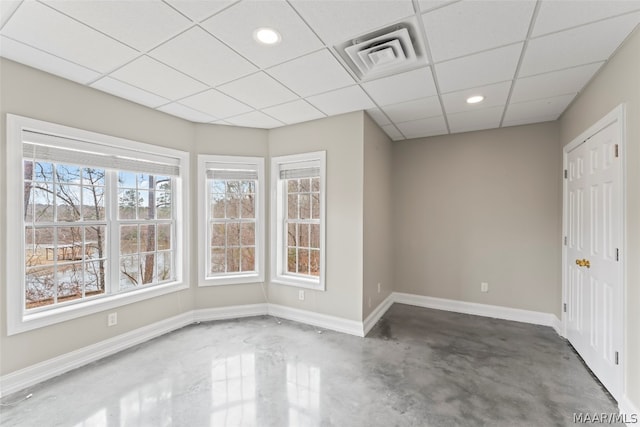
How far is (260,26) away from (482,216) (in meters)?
3.72

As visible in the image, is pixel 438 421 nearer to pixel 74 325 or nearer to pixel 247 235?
pixel 247 235

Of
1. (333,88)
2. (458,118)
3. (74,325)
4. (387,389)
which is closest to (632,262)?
(387,389)

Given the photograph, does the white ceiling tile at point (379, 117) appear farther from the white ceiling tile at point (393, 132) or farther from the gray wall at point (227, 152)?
the gray wall at point (227, 152)

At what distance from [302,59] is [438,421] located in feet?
9.23

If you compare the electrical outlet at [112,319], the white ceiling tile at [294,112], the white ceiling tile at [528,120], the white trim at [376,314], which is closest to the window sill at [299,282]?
the white trim at [376,314]

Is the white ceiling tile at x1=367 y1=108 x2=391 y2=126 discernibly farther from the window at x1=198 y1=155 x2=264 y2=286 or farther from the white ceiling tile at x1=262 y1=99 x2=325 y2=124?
the window at x1=198 y1=155 x2=264 y2=286

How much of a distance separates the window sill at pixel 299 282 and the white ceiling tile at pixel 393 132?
2.29 metres

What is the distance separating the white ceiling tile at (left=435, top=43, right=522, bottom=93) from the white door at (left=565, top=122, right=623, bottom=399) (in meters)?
0.93

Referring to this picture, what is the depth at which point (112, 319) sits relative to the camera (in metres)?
2.80

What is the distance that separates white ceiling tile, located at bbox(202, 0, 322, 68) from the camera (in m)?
1.62

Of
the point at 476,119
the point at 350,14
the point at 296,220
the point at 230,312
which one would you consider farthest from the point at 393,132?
the point at 230,312

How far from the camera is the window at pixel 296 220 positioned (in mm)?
3641

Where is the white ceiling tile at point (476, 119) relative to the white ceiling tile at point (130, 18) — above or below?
below

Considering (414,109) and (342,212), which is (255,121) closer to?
(342,212)
